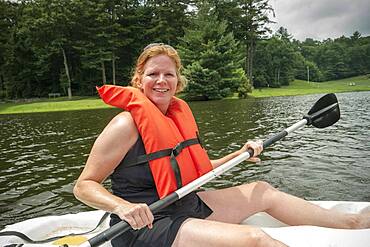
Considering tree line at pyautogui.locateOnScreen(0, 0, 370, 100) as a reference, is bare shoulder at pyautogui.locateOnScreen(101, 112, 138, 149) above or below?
below

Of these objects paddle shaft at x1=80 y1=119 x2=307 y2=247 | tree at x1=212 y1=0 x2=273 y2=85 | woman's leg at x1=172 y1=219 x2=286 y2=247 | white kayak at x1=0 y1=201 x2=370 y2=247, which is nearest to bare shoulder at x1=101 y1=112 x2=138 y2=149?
paddle shaft at x1=80 y1=119 x2=307 y2=247

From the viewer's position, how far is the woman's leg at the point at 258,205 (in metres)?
2.50

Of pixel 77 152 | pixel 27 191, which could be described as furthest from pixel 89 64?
pixel 27 191

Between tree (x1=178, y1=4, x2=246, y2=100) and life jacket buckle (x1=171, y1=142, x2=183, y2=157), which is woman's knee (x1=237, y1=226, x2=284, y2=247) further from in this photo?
tree (x1=178, y1=4, x2=246, y2=100)

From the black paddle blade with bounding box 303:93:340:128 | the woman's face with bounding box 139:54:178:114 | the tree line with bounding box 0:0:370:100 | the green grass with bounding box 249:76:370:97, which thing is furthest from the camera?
the green grass with bounding box 249:76:370:97

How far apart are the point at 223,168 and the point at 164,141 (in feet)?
1.67

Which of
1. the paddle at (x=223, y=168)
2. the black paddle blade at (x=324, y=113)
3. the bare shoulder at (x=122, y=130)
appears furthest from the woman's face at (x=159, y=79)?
the black paddle blade at (x=324, y=113)

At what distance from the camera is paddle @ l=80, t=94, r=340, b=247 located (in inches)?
72.6

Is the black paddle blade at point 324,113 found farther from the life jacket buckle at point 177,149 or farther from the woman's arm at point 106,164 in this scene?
the woman's arm at point 106,164

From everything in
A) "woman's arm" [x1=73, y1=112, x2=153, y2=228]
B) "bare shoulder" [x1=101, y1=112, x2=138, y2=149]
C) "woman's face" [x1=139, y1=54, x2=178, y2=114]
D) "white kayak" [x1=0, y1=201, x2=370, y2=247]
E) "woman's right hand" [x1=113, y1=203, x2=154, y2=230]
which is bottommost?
"white kayak" [x1=0, y1=201, x2=370, y2=247]

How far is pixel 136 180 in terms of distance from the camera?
7.17 ft

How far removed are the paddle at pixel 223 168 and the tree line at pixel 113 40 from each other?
2441 cm

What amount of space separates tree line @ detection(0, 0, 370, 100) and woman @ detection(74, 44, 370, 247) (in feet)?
84.3

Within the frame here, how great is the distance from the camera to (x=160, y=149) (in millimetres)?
2227
